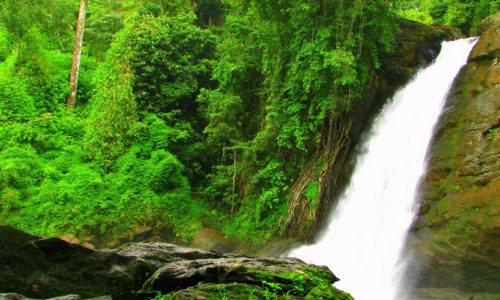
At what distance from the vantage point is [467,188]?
292 inches

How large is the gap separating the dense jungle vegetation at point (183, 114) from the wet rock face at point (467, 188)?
2.66 meters

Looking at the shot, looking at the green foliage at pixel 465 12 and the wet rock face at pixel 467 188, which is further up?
the green foliage at pixel 465 12

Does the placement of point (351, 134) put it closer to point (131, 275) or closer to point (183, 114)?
point (183, 114)

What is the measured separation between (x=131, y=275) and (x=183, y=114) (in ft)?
37.1

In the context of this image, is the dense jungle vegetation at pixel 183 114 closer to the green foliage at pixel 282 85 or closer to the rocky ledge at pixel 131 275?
the green foliage at pixel 282 85

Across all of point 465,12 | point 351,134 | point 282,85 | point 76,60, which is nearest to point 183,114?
point 76,60

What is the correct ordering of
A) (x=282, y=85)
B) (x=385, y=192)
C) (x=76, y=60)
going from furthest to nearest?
(x=76, y=60) < (x=282, y=85) < (x=385, y=192)

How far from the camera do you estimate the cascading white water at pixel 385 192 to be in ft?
25.9

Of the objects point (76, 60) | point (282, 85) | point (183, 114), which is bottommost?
point (183, 114)

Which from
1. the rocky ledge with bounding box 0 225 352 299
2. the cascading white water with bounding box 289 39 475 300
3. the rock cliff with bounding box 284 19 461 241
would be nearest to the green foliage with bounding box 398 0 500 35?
the rock cliff with bounding box 284 19 461 241

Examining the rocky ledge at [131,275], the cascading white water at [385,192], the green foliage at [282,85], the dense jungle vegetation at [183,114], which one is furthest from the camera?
the dense jungle vegetation at [183,114]

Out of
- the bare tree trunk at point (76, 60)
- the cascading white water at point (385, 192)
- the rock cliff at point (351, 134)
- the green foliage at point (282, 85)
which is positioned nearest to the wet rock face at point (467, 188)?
the cascading white water at point (385, 192)

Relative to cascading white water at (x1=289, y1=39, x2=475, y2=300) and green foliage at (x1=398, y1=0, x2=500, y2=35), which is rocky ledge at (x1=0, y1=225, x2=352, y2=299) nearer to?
cascading white water at (x1=289, y1=39, x2=475, y2=300)

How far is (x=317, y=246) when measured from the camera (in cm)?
960
